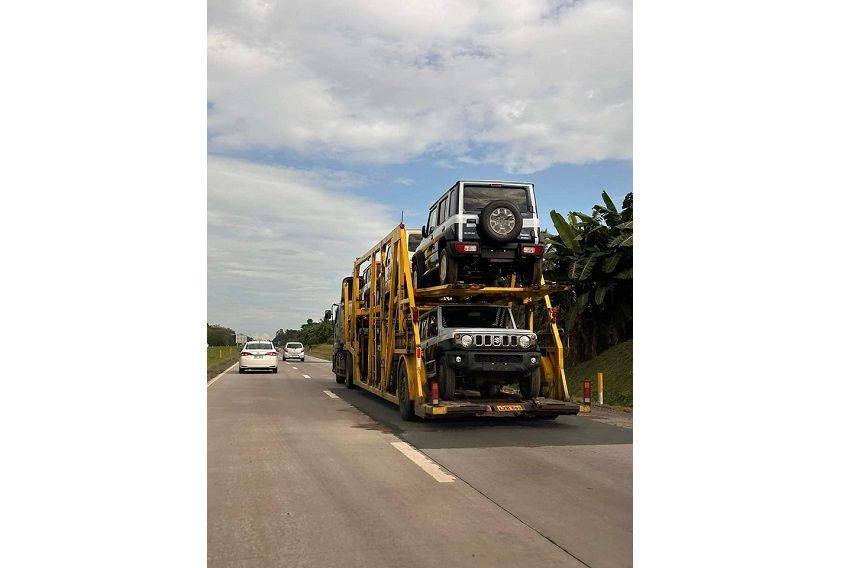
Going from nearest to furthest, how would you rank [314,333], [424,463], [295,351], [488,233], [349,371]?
1. [424,463]
2. [488,233]
3. [349,371]
4. [295,351]
5. [314,333]

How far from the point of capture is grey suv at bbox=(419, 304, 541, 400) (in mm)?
11473

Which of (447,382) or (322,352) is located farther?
(322,352)

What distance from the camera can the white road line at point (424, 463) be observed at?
753 cm

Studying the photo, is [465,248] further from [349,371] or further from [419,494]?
[349,371]

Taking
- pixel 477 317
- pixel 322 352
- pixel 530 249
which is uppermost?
pixel 530 249

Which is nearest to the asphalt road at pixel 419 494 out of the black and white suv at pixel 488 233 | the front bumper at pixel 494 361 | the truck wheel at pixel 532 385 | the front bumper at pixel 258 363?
the truck wheel at pixel 532 385

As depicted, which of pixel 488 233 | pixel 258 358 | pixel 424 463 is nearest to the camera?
pixel 424 463

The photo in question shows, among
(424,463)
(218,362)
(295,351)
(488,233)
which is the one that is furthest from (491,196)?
(295,351)

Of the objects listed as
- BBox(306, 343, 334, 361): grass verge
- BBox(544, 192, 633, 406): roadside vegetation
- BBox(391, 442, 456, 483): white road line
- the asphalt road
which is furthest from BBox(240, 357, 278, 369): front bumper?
BBox(306, 343, 334, 361): grass verge

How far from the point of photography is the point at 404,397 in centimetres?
1267

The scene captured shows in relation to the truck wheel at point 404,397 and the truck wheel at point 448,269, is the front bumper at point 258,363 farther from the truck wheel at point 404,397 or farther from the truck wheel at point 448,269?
the truck wheel at point 448,269

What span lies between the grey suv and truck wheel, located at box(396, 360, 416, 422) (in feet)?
1.81

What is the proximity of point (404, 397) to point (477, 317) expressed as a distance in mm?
1962
